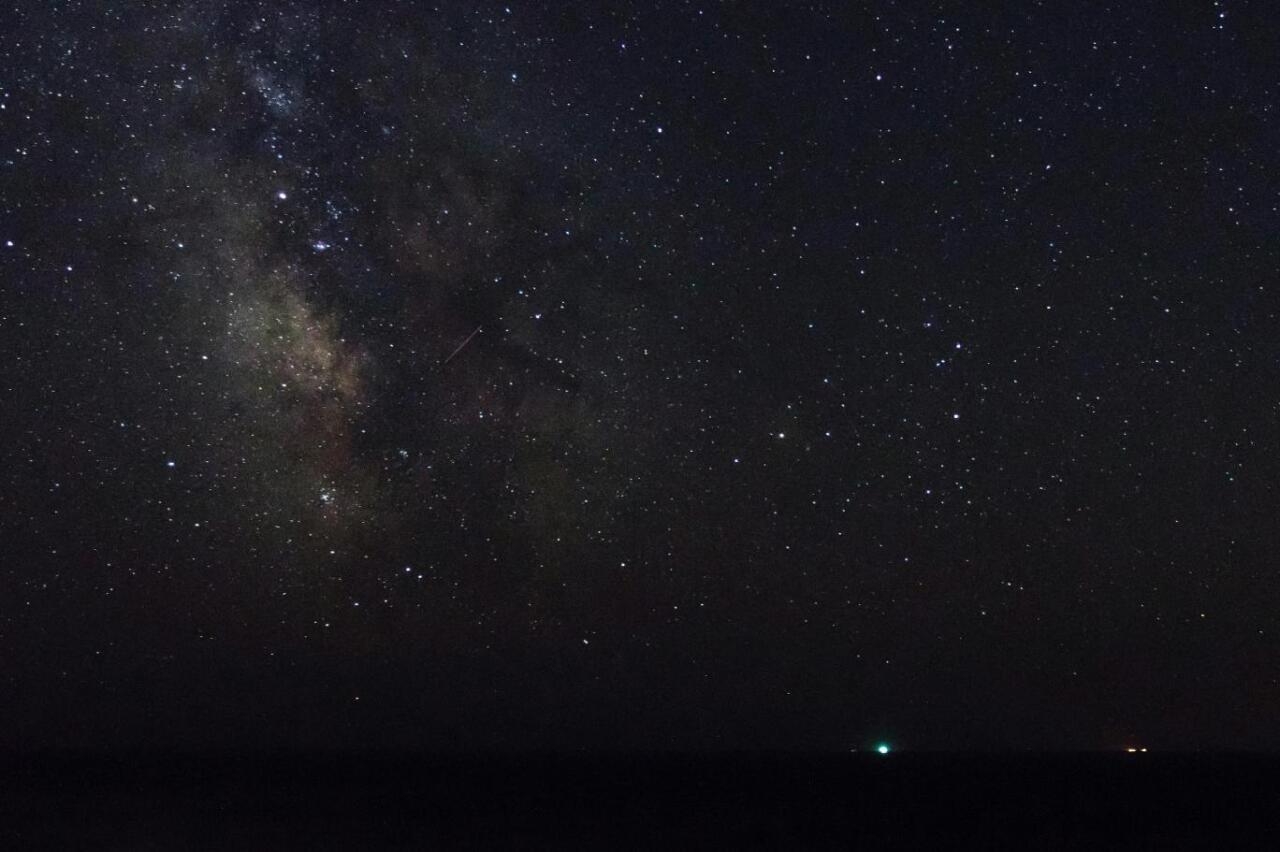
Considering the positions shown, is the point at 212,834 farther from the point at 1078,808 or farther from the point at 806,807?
the point at 1078,808

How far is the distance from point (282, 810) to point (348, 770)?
1335 inches

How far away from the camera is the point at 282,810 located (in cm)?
3531

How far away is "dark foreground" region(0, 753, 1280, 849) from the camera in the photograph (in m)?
25.8

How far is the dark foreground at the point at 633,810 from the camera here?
25.8 m

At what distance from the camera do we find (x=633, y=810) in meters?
35.3

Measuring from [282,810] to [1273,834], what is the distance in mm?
30675

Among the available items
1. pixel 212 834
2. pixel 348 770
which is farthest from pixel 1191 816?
pixel 348 770

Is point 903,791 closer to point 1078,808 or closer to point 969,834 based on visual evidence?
point 1078,808

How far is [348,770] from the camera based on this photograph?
67.2 m

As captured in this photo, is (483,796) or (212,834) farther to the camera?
(483,796)

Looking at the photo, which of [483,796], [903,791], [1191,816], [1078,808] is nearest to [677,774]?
[903,791]

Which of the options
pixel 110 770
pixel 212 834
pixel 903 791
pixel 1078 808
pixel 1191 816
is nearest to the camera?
pixel 212 834

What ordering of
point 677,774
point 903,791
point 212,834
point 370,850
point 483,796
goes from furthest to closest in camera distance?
point 677,774, point 903,791, point 483,796, point 212,834, point 370,850

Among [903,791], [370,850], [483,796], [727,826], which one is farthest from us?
[903,791]
